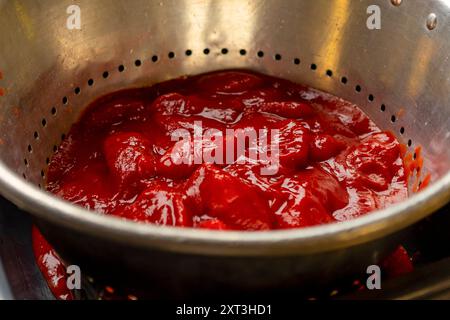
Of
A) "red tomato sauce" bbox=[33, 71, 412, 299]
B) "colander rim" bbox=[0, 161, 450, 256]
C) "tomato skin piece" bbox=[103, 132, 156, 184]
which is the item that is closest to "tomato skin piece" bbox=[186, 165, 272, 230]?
"red tomato sauce" bbox=[33, 71, 412, 299]

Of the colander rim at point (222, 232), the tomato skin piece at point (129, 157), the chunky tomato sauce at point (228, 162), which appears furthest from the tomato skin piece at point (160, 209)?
the colander rim at point (222, 232)

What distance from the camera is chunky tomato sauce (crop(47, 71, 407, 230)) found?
128cm

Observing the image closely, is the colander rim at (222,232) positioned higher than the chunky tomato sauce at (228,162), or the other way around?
the chunky tomato sauce at (228,162)

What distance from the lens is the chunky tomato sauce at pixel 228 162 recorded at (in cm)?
128

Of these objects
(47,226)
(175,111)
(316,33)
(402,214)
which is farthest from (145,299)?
(316,33)

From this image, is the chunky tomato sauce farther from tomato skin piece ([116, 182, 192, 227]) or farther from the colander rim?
the colander rim

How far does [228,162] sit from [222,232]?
1.76 feet

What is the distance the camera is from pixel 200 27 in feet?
5.76

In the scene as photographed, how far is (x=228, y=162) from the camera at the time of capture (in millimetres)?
1429

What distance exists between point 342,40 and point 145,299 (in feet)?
3.06

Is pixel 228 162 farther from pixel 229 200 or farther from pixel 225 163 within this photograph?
pixel 229 200

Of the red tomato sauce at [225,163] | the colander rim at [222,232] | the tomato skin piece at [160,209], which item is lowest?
the colander rim at [222,232]

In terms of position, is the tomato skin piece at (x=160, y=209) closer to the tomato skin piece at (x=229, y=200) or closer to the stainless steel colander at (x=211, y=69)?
the tomato skin piece at (x=229, y=200)
